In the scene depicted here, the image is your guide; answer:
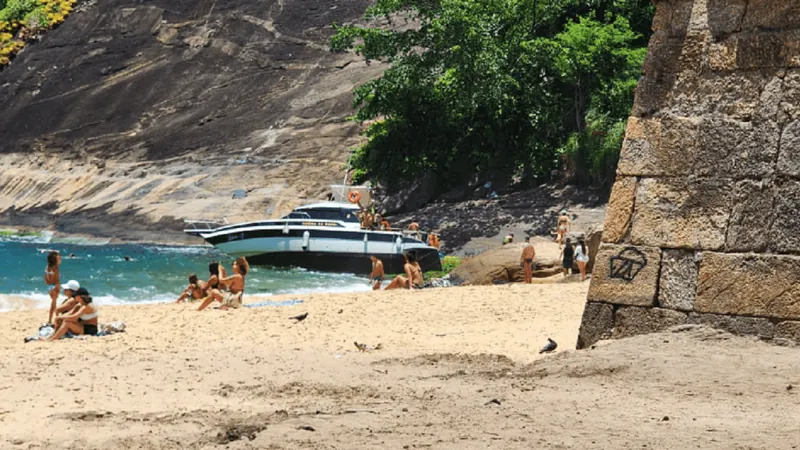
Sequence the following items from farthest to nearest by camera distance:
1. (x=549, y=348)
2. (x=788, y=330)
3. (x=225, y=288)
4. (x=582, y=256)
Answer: (x=582, y=256) → (x=225, y=288) → (x=549, y=348) → (x=788, y=330)

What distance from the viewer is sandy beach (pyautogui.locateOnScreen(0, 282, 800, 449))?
6.85 meters

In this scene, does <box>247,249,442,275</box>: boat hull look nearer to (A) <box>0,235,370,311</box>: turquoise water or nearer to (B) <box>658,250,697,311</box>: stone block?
(A) <box>0,235,370,311</box>: turquoise water

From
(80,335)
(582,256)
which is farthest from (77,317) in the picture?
(582,256)

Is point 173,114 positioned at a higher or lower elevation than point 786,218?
higher

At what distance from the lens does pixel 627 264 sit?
957 centimetres

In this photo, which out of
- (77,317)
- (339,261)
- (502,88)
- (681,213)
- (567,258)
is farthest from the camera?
(502,88)

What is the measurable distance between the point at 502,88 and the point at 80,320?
25.1 m

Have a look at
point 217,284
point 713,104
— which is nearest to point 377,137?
point 217,284

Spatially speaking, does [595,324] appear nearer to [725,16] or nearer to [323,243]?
[725,16]

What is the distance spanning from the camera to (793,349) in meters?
8.66

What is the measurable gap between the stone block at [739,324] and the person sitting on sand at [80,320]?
814 cm

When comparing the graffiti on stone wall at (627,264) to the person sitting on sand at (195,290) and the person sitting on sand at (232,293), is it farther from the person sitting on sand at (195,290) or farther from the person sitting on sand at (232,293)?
the person sitting on sand at (195,290)

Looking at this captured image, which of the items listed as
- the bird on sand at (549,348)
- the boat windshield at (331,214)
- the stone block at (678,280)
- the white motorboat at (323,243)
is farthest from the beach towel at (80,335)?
the boat windshield at (331,214)

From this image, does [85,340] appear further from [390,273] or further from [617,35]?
[617,35]
